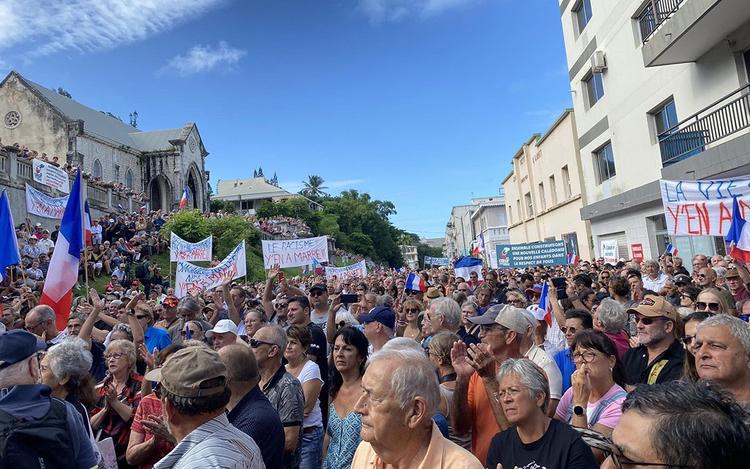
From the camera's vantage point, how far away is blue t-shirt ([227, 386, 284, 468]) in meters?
2.85

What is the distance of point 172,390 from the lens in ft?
7.43

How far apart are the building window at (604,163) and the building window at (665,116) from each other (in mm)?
3043

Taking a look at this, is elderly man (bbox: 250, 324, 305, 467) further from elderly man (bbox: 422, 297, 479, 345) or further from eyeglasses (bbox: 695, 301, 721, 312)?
eyeglasses (bbox: 695, 301, 721, 312)

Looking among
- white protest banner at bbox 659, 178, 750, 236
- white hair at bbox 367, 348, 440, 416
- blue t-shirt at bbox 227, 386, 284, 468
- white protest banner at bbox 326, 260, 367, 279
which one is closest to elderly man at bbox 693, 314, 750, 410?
white hair at bbox 367, 348, 440, 416

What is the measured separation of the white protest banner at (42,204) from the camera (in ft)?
44.7

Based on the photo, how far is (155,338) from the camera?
6.32 meters

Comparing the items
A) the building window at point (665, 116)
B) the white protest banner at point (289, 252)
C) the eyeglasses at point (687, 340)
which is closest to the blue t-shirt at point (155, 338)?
the eyeglasses at point (687, 340)

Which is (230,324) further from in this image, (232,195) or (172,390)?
(232,195)

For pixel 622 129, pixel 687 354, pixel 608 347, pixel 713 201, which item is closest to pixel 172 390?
pixel 608 347

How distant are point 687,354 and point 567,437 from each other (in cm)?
168

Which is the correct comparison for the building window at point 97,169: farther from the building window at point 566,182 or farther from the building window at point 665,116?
the building window at point 665,116

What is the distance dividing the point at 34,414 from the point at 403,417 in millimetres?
1827

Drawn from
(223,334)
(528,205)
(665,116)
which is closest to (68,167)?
(223,334)

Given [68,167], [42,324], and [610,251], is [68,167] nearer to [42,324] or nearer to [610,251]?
[42,324]
